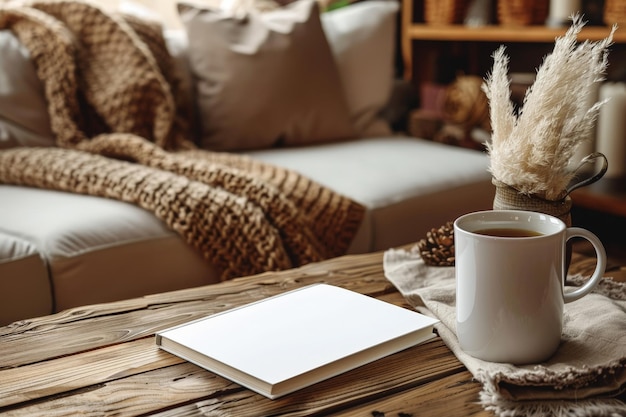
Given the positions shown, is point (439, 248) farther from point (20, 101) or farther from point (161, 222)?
point (20, 101)

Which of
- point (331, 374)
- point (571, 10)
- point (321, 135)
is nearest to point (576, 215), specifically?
point (571, 10)

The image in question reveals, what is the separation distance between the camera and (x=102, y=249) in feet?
5.07

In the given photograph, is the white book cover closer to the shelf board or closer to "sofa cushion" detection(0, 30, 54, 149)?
"sofa cushion" detection(0, 30, 54, 149)

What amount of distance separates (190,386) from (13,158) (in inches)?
49.1

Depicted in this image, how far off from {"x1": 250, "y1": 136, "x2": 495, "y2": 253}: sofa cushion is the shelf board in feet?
1.63

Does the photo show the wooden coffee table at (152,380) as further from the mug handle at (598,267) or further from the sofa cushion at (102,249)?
the sofa cushion at (102,249)

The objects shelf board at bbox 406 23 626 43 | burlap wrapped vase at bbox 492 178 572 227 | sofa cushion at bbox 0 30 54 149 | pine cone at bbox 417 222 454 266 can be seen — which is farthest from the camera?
shelf board at bbox 406 23 626 43

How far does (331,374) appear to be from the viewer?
0.80m

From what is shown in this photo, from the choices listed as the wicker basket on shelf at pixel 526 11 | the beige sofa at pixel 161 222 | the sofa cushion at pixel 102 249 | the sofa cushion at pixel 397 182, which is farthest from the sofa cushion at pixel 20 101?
the wicker basket on shelf at pixel 526 11

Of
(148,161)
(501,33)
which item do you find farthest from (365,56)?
(148,161)

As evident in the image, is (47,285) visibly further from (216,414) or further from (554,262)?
(554,262)

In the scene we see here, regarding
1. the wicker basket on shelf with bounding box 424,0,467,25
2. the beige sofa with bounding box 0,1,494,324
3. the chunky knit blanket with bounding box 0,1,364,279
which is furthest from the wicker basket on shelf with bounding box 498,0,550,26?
the chunky knit blanket with bounding box 0,1,364,279

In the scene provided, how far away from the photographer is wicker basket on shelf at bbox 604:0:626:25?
2.22 m

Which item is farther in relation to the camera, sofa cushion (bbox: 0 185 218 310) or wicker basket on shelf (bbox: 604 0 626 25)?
wicker basket on shelf (bbox: 604 0 626 25)
